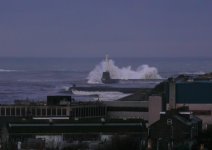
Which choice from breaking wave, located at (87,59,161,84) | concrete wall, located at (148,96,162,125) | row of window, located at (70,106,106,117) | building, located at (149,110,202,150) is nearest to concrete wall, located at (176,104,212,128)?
concrete wall, located at (148,96,162,125)

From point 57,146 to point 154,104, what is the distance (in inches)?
491

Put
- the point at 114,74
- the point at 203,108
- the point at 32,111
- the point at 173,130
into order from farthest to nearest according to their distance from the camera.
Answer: the point at 114,74 → the point at 32,111 → the point at 203,108 → the point at 173,130

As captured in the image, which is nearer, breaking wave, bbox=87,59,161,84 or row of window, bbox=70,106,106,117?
row of window, bbox=70,106,106,117

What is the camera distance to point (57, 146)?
951 inches

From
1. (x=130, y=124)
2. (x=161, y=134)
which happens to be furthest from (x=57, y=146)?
(x=130, y=124)

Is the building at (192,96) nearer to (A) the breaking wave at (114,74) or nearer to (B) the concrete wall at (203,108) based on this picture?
(B) the concrete wall at (203,108)

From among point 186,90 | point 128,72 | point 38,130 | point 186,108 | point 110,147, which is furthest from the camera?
point 128,72

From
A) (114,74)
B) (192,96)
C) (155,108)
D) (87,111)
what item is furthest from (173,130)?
(114,74)

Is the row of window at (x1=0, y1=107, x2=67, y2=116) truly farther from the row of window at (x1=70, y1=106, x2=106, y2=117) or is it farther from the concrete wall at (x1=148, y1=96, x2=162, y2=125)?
the concrete wall at (x1=148, y1=96, x2=162, y2=125)

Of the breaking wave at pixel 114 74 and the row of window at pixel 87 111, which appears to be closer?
the row of window at pixel 87 111

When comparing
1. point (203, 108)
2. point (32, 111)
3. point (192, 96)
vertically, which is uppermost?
point (192, 96)

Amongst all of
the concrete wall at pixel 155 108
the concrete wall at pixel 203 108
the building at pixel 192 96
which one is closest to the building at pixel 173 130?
the concrete wall at pixel 155 108

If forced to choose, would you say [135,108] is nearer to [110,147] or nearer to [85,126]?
[85,126]

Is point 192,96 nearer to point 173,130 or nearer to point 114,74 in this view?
point 173,130
